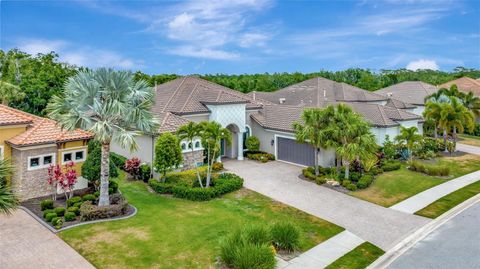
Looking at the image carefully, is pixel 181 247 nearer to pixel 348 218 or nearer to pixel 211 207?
pixel 211 207

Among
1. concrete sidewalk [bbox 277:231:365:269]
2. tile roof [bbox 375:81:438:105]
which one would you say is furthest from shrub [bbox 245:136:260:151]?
tile roof [bbox 375:81:438:105]

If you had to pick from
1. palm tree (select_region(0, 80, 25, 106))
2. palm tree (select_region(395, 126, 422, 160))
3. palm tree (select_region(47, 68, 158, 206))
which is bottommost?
palm tree (select_region(395, 126, 422, 160))

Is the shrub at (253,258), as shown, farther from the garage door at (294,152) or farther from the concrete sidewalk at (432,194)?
the garage door at (294,152)

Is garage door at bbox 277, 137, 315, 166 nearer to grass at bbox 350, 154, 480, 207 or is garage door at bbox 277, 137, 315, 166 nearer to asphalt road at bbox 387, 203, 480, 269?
grass at bbox 350, 154, 480, 207

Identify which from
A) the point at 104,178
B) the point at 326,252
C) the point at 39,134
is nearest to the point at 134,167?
the point at 104,178

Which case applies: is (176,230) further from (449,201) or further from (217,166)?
(449,201)

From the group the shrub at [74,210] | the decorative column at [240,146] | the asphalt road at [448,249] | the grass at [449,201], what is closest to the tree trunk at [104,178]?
the shrub at [74,210]
